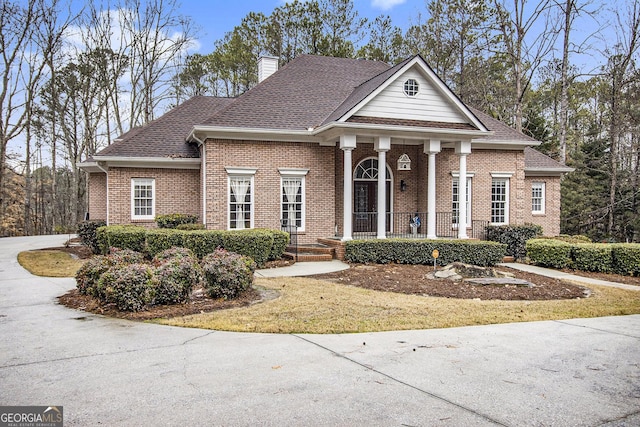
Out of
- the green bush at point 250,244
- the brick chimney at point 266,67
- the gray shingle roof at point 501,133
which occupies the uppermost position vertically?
the brick chimney at point 266,67

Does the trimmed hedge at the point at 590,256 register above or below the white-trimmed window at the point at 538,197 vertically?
below

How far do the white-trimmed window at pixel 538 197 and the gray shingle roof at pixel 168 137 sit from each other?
1438 centimetres

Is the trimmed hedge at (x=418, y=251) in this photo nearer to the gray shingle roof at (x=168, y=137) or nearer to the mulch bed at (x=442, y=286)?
the mulch bed at (x=442, y=286)

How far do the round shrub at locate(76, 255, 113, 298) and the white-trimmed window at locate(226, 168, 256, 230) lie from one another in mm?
7729

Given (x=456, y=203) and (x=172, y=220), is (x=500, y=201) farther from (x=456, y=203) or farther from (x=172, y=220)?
(x=172, y=220)

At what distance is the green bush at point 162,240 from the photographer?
13719mm

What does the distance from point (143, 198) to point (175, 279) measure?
33.0ft

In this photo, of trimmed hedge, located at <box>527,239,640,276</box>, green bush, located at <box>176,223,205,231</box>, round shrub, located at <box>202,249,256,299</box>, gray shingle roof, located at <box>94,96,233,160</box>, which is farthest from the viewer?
gray shingle roof, located at <box>94,96,233,160</box>

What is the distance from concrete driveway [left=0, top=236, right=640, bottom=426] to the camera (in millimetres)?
3957

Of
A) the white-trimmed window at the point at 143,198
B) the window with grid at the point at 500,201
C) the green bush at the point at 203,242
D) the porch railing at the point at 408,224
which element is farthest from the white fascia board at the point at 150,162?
the window with grid at the point at 500,201

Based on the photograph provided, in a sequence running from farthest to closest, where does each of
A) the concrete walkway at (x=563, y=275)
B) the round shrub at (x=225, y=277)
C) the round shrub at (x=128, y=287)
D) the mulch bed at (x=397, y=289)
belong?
the concrete walkway at (x=563, y=275)
the round shrub at (x=225, y=277)
the mulch bed at (x=397, y=289)
the round shrub at (x=128, y=287)

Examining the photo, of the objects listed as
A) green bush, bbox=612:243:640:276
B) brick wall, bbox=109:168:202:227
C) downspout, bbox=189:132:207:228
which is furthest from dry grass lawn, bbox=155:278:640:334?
brick wall, bbox=109:168:202:227

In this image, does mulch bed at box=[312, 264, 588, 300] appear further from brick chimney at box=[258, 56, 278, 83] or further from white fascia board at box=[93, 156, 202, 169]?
brick chimney at box=[258, 56, 278, 83]

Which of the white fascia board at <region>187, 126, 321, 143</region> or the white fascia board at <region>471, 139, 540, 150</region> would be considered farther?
the white fascia board at <region>471, 139, 540, 150</region>
